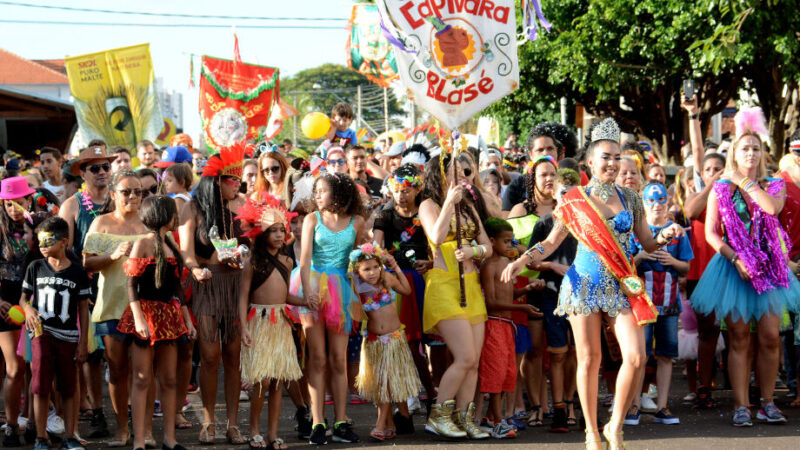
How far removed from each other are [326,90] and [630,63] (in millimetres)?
66251

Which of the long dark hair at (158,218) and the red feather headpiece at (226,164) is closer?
the long dark hair at (158,218)

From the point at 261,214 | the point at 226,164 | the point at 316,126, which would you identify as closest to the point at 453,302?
the point at 261,214

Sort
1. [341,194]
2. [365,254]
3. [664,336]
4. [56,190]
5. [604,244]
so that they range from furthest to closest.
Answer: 1. [56,190]
2. [664,336]
3. [341,194]
4. [365,254]
5. [604,244]

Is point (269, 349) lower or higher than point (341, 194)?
lower

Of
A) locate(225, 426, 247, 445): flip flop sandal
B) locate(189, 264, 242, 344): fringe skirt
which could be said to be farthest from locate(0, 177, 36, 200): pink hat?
locate(225, 426, 247, 445): flip flop sandal

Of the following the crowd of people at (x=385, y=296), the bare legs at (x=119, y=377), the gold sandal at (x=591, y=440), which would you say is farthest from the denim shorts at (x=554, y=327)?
the bare legs at (x=119, y=377)

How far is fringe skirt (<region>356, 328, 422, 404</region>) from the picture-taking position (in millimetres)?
6816

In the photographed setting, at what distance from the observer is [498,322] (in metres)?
7.16

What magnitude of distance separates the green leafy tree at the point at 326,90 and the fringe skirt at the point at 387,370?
7786cm

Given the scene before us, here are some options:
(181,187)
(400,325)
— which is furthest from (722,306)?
(181,187)

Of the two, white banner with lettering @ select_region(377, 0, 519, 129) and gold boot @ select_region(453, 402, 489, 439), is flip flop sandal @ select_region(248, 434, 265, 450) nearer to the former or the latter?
gold boot @ select_region(453, 402, 489, 439)

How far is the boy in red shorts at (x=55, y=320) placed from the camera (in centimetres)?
659

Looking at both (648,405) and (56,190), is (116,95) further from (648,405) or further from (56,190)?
(648,405)

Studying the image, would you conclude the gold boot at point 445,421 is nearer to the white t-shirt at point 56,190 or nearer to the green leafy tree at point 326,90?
the white t-shirt at point 56,190
